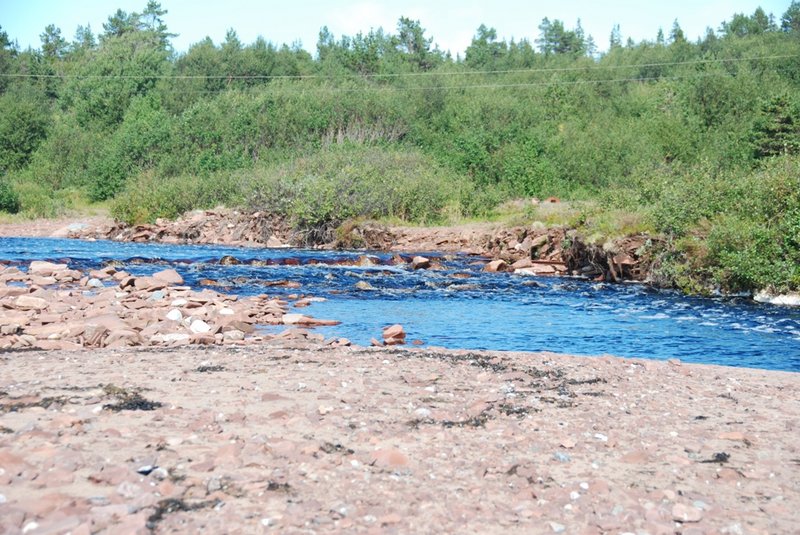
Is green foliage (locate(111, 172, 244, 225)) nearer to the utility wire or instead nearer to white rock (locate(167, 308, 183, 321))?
the utility wire

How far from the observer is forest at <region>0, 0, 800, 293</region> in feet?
78.0

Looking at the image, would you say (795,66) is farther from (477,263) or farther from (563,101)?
(477,263)

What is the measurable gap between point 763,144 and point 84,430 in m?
44.7

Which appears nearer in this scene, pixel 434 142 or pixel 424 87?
pixel 434 142

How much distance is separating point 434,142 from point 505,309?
41.9 metres

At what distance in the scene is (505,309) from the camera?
18766 millimetres

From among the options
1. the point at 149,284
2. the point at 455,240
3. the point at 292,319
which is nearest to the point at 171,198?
the point at 455,240

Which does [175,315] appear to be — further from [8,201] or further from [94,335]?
[8,201]

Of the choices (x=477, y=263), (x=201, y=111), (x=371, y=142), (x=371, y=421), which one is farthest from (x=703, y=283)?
(x=201, y=111)

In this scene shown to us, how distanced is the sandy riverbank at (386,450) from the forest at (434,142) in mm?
12689

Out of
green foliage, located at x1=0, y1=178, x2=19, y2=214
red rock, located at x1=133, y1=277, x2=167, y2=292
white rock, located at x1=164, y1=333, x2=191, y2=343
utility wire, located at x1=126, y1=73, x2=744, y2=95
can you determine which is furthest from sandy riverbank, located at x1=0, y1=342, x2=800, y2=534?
utility wire, located at x1=126, y1=73, x2=744, y2=95

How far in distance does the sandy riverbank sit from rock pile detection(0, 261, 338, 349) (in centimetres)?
225

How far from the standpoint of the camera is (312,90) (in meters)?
62.2

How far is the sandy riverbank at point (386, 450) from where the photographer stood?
541 cm
